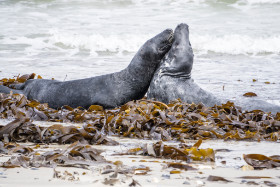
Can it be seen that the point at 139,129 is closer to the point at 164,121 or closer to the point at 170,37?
the point at 164,121

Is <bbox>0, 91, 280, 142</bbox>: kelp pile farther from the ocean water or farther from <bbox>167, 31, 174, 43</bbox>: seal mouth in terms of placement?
the ocean water

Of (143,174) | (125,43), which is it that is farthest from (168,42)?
(125,43)

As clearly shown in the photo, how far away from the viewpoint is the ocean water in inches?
403

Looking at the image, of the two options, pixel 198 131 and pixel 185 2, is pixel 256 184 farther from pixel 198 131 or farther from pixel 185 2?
pixel 185 2

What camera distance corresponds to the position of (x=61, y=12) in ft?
69.5

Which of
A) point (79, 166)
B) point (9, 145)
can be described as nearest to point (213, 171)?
point (79, 166)

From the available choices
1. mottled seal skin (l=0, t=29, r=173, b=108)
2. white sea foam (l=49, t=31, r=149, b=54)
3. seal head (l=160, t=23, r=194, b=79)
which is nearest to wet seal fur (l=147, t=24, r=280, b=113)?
seal head (l=160, t=23, r=194, b=79)

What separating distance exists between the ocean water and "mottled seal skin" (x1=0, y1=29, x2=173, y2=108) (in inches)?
61.8

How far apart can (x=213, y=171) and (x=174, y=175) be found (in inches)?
12.0

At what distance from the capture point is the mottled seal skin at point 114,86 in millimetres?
6699

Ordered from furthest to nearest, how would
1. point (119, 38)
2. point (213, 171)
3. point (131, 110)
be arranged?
point (119, 38) < point (131, 110) < point (213, 171)

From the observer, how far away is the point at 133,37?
17641 millimetres

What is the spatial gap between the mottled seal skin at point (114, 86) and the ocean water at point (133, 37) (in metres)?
1.57

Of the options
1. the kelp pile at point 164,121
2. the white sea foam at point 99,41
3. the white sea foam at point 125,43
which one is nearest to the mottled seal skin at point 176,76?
the kelp pile at point 164,121
